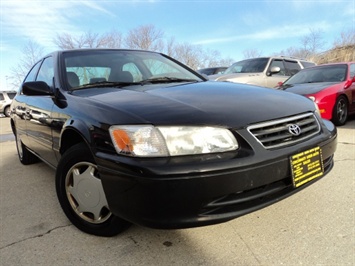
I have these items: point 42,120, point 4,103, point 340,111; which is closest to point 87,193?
point 42,120

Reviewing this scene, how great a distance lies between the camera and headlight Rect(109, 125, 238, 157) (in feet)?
5.48

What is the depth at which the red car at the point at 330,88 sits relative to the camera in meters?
5.61

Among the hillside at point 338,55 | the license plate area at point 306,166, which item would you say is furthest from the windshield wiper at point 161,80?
the hillside at point 338,55

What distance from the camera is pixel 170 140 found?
5.52 feet

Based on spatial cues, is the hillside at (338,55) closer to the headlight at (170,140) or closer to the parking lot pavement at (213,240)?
the parking lot pavement at (213,240)

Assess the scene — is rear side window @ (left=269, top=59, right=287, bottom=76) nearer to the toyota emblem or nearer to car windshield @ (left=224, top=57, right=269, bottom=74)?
car windshield @ (left=224, top=57, right=269, bottom=74)

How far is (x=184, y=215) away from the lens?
1633 mm

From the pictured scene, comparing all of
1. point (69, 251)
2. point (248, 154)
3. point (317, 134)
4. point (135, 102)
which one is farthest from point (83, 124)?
point (317, 134)

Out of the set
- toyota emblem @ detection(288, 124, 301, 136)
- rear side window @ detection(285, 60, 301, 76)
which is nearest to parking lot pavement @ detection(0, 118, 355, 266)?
toyota emblem @ detection(288, 124, 301, 136)

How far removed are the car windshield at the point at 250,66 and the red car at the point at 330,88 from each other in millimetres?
1916

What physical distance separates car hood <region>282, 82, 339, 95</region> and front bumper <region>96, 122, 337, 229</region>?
4.42 metres

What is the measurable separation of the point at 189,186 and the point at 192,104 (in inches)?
23.3

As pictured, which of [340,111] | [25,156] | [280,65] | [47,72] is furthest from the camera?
[280,65]

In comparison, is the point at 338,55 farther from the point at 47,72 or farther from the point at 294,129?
the point at 294,129
